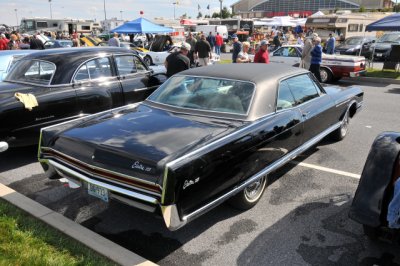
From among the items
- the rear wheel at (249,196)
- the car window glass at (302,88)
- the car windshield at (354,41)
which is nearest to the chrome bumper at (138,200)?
the rear wheel at (249,196)

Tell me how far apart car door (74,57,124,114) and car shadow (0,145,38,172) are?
1063 mm

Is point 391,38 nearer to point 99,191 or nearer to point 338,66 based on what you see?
point 338,66

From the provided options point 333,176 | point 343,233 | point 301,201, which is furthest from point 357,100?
point 343,233

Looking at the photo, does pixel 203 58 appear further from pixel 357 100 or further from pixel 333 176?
pixel 333 176

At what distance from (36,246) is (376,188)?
2.83m

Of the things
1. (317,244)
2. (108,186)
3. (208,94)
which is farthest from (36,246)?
(317,244)

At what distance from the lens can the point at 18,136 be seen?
5.11 meters

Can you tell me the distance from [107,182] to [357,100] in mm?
4802

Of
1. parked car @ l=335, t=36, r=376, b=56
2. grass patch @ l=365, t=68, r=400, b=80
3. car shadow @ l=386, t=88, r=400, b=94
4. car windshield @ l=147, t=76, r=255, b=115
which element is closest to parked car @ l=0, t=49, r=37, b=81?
car windshield @ l=147, t=76, r=255, b=115

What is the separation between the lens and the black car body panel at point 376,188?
2.77 meters

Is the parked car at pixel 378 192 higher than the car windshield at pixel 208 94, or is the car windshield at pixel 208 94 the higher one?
the car windshield at pixel 208 94

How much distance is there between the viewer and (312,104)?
488 centimetres

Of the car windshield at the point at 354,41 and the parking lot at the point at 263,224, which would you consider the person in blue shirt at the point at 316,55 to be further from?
the car windshield at the point at 354,41

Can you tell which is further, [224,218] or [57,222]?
[224,218]
